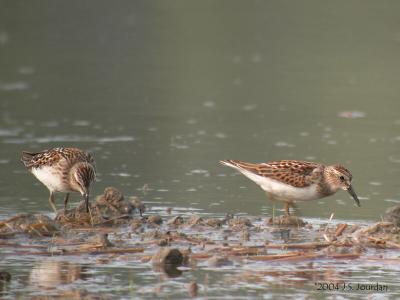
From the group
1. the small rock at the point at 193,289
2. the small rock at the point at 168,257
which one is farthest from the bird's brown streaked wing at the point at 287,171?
the small rock at the point at 193,289

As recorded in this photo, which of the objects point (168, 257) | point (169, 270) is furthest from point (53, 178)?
point (169, 270)

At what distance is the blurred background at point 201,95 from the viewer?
1541 cm

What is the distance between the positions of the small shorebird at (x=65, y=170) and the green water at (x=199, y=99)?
1.71ft

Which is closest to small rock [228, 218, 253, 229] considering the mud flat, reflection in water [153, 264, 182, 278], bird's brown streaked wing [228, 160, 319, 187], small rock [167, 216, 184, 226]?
the mud flat

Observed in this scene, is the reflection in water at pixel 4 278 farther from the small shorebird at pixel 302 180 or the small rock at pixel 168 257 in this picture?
the small shorebird at pixel 302 180

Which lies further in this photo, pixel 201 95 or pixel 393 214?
pixel 201 95

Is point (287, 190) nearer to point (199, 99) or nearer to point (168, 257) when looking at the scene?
point (168, 257)

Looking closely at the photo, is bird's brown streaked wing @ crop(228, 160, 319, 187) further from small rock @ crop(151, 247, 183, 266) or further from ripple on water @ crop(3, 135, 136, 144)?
ripple on water @ crop(3, 135, 136, 144)

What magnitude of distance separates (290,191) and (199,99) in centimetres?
845

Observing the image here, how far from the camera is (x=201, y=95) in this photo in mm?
21906

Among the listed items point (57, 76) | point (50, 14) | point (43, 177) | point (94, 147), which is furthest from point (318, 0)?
point (43, 177)

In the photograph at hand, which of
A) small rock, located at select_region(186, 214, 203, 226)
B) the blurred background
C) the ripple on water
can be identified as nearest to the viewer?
small rock, located at select_region(186, 214, 203, 226)

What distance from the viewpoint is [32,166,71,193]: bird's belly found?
43.3 feet

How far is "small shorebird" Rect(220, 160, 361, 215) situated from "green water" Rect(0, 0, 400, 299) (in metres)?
0.45
